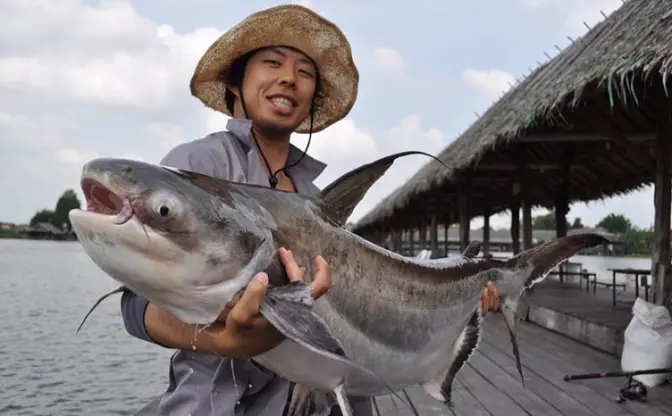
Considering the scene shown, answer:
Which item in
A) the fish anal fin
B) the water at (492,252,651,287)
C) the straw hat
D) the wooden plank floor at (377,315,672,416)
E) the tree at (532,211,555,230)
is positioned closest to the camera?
the straw hat

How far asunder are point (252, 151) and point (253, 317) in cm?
72

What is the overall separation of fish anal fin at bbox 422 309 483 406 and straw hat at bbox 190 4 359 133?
1.13m

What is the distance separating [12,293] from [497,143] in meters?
22.2

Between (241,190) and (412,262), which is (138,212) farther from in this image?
(412,262)

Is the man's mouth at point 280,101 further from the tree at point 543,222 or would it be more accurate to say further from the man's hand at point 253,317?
the tree at point 543,222

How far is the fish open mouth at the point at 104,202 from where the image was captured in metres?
1.38

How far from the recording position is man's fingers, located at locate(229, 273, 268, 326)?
1.46 meters

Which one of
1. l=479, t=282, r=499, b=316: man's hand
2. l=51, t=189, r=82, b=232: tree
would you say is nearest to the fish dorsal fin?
l=479, t=282, r=499, b=316: man's hand

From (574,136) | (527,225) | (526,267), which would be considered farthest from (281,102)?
(527,225)

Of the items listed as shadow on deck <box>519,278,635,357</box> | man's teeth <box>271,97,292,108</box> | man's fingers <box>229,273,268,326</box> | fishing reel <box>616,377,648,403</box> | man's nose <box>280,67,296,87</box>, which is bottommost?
fishing reel <box>616,377,648,403</box>

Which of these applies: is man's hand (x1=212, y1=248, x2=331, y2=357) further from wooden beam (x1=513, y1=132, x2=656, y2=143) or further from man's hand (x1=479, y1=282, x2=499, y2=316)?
wooden beam (x1=513, y1=132, x2=656, y2=143)

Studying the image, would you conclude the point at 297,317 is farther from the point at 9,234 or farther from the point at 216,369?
the point at 9,234

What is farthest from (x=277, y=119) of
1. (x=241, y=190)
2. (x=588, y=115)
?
(x=588, y=115)

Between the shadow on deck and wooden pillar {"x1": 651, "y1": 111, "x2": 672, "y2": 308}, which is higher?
wooden pillar {"x1": 651, "y1": 111, "x2": 672, "y2": 308}
